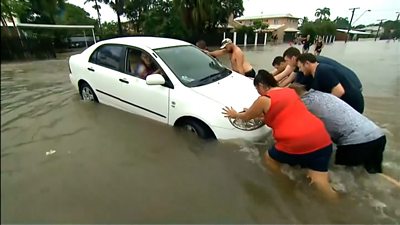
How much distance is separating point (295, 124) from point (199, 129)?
1.30 m

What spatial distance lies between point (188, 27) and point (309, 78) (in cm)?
2628

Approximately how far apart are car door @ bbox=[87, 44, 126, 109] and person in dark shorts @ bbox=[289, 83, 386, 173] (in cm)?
280

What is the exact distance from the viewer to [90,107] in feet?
15.7

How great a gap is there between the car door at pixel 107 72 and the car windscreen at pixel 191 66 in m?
0.74

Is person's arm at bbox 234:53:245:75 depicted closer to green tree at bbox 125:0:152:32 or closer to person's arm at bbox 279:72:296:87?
person's arm at bbox 279:72:296:87

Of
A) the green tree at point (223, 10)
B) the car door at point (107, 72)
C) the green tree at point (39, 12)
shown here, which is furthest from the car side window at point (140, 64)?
the green tree at point (223, 10)

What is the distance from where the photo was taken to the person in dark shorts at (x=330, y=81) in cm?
336

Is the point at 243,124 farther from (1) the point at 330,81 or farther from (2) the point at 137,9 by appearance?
(2) the point at 137,9

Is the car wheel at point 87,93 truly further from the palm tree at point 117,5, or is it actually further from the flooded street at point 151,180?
the palm tree at point 117,5

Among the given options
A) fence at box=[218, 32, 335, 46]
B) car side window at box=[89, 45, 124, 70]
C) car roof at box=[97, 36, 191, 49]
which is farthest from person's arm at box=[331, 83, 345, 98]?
fence at box=[218, 32, 335, 46]

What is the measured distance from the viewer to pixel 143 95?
3912mm

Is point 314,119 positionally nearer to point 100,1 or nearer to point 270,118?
point 270,118

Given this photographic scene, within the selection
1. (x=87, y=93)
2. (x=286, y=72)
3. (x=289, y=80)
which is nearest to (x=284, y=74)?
(x=286, y=72)

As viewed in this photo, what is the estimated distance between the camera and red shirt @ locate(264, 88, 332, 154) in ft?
8.34
